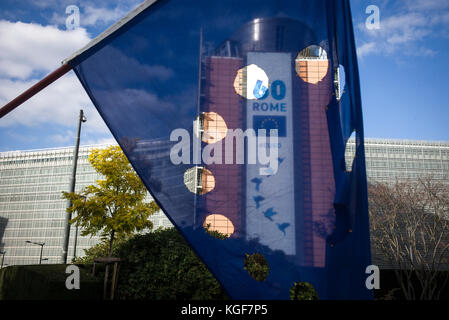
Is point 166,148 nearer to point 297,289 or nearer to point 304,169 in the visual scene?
point 304,169

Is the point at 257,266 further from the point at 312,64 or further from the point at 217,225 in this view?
the point at 312,64

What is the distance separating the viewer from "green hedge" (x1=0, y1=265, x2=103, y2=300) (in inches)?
358

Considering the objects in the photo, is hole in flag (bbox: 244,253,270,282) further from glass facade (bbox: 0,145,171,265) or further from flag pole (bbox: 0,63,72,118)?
glass facade (bbox: 0,145,171,265)

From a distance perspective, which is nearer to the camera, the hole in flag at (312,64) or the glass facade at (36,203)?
the hole in flag at (312,64)

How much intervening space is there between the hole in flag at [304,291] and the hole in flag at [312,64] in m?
2.02

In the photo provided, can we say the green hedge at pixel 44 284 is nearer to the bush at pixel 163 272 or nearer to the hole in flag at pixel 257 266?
the bush at pixel 163 272

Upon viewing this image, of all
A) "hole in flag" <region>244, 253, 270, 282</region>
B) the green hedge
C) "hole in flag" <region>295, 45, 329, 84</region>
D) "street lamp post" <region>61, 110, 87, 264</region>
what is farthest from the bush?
"hole in flag" <region>295, 45, 329, 84</region>

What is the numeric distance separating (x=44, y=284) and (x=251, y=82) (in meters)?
7.26

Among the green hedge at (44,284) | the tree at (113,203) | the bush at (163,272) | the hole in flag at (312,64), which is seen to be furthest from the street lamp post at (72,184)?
the hole in flag at (312,64)

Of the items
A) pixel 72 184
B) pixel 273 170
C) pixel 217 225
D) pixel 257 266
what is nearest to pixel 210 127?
pixel 273 170

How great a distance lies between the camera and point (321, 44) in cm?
447

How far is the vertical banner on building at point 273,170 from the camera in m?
3.99

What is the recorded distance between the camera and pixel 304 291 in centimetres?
391

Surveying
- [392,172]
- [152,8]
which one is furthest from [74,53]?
[392,172]
